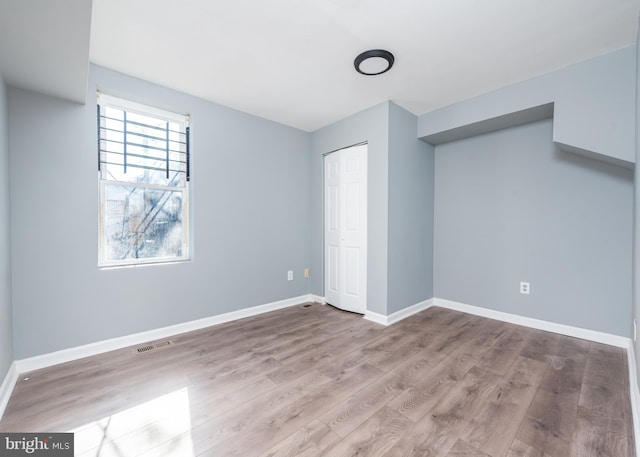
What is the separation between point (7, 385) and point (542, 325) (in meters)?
4.47

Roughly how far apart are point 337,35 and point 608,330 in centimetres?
347

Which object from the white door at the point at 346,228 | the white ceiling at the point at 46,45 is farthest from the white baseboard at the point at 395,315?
the white ceiling at the point at 46,45

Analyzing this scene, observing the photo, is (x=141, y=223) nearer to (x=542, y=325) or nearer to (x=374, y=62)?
(x=374, y=62)

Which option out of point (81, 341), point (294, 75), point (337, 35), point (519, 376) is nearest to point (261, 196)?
point (294, 75)

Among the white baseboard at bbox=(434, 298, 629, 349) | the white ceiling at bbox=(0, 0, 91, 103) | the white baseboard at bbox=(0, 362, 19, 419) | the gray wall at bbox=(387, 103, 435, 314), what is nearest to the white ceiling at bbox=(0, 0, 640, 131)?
the white ceiling at bbox=(0, 0, 91, 103)

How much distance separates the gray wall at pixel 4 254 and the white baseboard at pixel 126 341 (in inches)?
7.0

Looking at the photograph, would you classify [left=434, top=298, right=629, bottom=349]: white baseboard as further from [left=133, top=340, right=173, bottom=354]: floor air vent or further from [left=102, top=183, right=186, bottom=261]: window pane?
[left=102, top=183, right=186, bottom=261]: window pane

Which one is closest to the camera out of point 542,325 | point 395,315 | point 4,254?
point 4,254

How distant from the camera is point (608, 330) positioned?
246 cm

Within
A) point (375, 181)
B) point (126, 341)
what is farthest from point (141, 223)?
point (375, 181)

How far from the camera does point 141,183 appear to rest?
8.55ft

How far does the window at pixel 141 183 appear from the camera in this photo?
2439 millimetres

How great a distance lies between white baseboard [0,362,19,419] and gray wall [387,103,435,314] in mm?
3019

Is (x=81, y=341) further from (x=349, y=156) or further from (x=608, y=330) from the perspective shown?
(x=608, y=330)
